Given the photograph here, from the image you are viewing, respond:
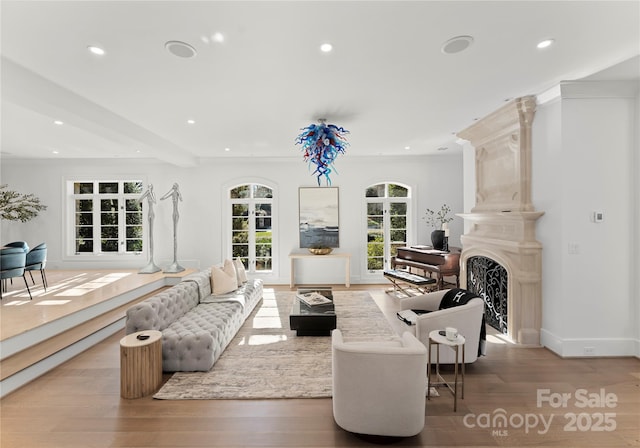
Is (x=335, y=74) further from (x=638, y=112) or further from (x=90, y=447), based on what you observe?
(x=90, y=447)

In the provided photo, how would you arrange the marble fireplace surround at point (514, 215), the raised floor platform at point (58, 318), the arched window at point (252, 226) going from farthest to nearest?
the arched window at point (252, 226) < the marble fireplace surround at point (514, 215) < the raised floor platform at point (58, 318)

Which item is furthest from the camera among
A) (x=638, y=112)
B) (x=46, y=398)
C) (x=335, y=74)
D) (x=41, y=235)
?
(x=41, y=235)

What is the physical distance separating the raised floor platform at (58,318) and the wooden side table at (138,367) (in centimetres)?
114

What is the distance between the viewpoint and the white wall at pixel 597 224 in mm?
3316

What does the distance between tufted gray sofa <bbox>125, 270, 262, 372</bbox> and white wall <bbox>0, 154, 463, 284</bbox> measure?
286 cm

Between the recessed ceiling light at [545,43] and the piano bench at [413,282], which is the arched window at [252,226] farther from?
the recessed ceiling light at [545,43]

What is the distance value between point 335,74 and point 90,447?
3.63 metres

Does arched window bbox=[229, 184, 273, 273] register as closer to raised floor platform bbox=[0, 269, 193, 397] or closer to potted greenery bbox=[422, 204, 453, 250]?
raised floor platform bbox=[0, 269, 193, 397]

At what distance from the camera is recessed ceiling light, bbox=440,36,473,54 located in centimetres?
235

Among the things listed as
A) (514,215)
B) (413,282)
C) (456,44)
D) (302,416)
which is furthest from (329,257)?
(456,44)

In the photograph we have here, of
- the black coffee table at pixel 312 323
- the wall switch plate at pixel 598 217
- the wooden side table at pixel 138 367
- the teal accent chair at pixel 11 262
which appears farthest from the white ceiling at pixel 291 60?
the black coffee table at pixel 312 323

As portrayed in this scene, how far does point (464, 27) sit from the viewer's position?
7.28 feet

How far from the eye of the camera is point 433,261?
5.57 meters

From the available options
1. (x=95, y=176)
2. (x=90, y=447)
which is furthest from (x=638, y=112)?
(x=95, y=176)
